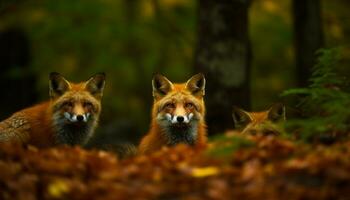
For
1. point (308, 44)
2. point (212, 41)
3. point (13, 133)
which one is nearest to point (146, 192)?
point (13, 133)

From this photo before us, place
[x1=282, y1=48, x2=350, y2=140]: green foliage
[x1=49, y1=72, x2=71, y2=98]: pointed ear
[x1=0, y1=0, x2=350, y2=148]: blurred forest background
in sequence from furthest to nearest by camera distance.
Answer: [x1=0, y1=0, x2=350, y2=148]: blurred forest background < [x1=49, y1=72, x2=71, y2=98]: pointed ear < [x1=282, y1=48, x2=350, y2=140]: green foliage

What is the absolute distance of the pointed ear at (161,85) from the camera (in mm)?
10852

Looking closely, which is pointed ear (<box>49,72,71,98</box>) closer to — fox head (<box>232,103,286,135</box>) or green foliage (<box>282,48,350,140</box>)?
fox head (<box>232,103,286,135</box>)

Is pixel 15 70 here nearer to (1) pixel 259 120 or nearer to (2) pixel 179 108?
(2) pixel 179 108

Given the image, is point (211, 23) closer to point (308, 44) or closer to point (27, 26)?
point (308, 44)

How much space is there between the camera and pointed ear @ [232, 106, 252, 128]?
10.9m

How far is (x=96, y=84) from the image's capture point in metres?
11.1

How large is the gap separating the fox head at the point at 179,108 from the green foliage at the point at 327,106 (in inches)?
65.7

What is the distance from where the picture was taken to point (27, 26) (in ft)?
76.0

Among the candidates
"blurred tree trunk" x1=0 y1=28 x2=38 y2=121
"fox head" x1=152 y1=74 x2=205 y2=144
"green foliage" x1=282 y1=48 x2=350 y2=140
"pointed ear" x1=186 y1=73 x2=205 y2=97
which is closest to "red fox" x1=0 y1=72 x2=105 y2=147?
"fox head" x1=152 y1=74 x2=205 y2=144

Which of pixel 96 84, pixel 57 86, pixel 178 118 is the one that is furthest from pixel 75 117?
pixel 178 118

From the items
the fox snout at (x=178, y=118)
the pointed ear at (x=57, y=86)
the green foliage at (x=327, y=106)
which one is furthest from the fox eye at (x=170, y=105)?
the green foliage at (x=327, y=106)

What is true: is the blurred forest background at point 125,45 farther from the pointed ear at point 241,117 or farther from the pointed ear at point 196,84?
the pointed ear at point 196,84

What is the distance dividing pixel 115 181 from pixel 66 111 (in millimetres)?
4207
